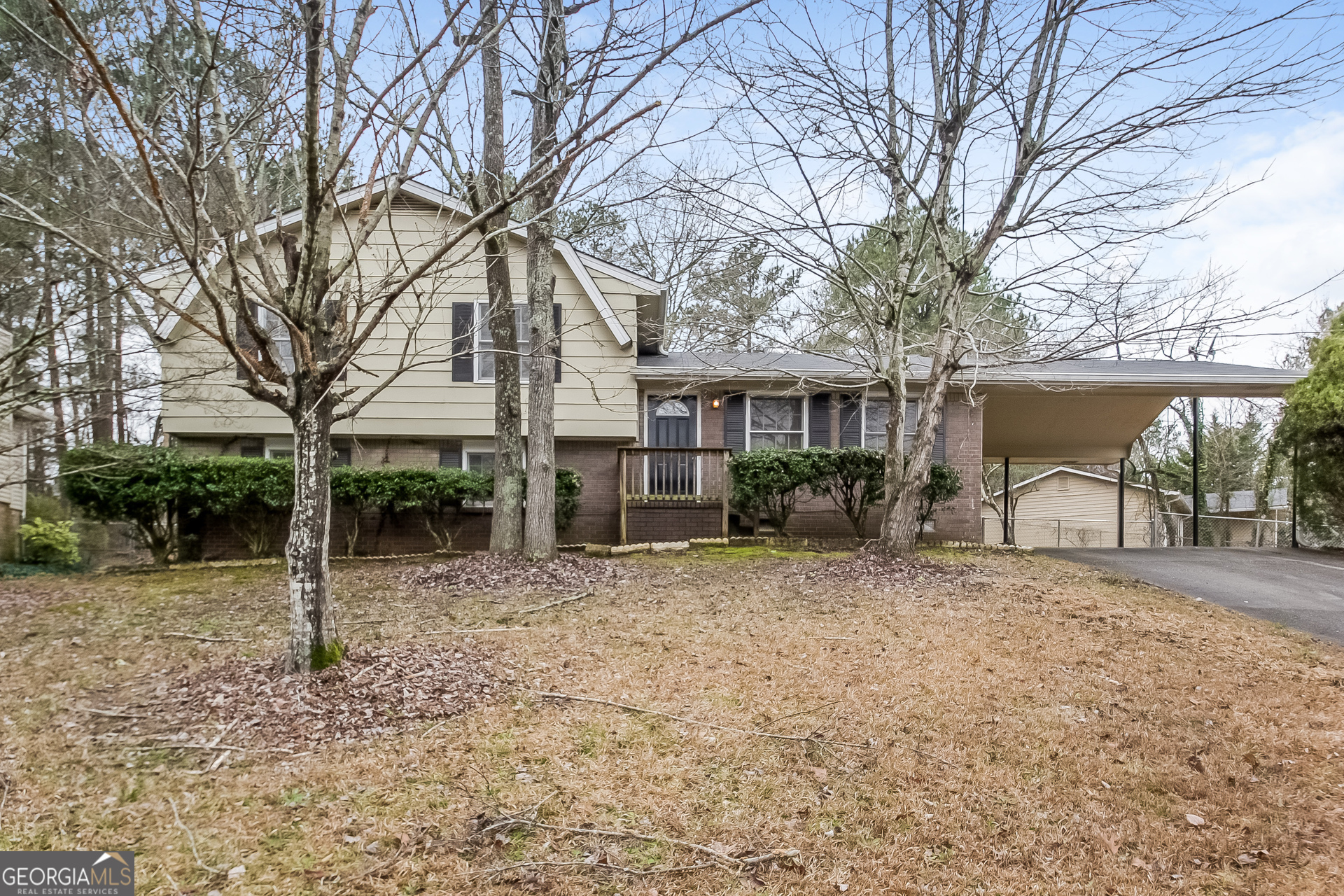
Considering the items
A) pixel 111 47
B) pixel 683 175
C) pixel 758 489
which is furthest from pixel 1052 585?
pixel 111 47

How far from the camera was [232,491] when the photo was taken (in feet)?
38.3

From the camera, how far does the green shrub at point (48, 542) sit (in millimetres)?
13711

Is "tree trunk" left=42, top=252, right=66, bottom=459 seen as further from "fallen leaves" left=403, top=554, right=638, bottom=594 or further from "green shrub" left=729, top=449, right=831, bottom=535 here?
"green shrub" left=729, top=449, right=831, bottom=535

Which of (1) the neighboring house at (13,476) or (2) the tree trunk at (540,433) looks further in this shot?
(1) the neighboring house at (13,476)

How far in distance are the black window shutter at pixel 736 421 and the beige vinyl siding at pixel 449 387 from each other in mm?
2051

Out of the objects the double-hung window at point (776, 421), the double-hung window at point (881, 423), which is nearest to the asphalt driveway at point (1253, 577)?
the double-hung window at point (881, 423)

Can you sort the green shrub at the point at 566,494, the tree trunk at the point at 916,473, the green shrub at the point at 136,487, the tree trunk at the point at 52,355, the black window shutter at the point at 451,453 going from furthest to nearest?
the black window shutter at the point at 451,453, the green shrub at the point at 566,494, the green shrub at the point at 136,487, the tree trunk at the point at 916,473, the tree trunk at the point at 52,355

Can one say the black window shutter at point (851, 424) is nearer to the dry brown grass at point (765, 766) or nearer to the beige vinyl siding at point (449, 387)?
the beige vinyl siding at point (449, 387)

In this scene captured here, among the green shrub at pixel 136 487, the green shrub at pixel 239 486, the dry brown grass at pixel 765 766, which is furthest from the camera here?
the green shrub at pixel 239 486

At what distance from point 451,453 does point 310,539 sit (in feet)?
31.5

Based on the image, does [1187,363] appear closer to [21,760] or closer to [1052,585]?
[1052,585]

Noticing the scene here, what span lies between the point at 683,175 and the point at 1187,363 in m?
11.6

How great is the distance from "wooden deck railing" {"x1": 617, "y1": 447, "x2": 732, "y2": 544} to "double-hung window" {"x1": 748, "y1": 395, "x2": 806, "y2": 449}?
1.77 metres

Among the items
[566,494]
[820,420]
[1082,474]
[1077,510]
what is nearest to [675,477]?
[566,494]
